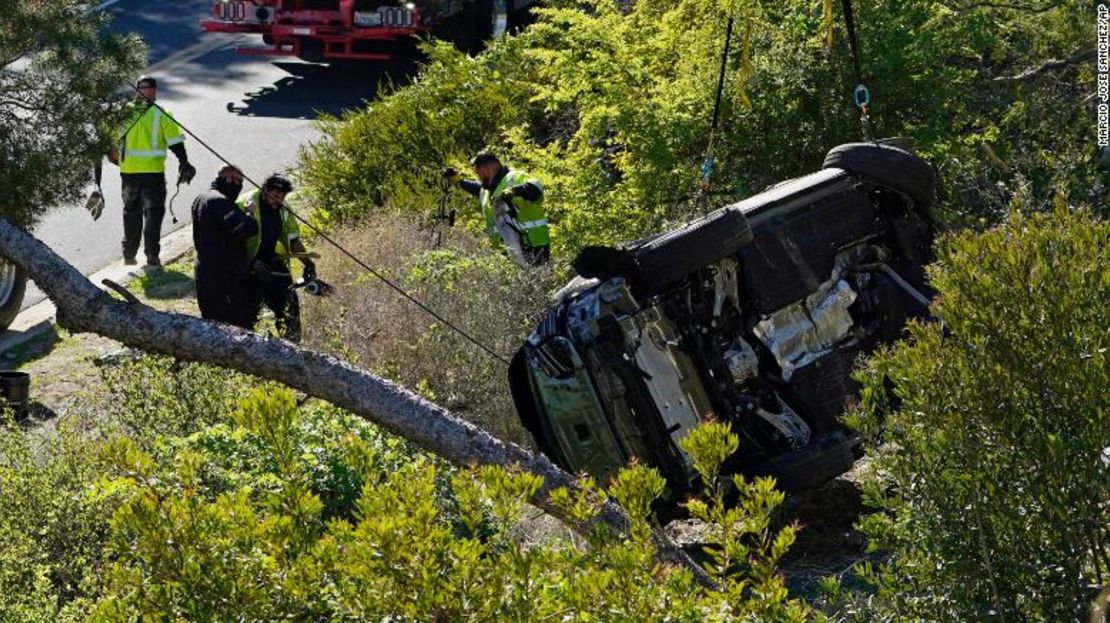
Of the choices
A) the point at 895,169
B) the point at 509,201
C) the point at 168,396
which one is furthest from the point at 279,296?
the point at 895,169

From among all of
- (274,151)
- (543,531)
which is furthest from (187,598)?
(274,151)

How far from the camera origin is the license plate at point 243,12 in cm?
1844

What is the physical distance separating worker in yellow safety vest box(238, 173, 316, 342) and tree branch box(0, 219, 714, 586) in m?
4.86

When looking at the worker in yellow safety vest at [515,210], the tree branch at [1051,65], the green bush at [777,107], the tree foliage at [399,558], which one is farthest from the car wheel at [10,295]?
the tree foliage at [399,558]

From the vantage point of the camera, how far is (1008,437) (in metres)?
4.77

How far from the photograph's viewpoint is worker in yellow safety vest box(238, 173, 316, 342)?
10.9m

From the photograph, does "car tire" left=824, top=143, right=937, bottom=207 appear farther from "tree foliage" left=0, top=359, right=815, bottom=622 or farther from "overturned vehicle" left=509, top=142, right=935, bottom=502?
"tree foliage" left=0, top=359, right=815, bottom=622

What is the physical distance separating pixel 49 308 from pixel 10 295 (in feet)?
2.26

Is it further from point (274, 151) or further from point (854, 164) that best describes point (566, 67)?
point (274, 151)

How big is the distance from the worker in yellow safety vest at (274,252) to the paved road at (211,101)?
2.81 meters

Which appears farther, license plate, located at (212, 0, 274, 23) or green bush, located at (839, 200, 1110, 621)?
license plate, located at (212, 0, 274, 23)

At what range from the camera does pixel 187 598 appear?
13.3ft

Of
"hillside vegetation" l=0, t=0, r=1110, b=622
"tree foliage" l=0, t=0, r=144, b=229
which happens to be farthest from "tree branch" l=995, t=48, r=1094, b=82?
"tree foliage" l=0, t=0, r=144, b=229

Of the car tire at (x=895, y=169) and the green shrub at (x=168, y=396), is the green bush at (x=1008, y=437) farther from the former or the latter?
the green shrub at (x=168, y=396)
